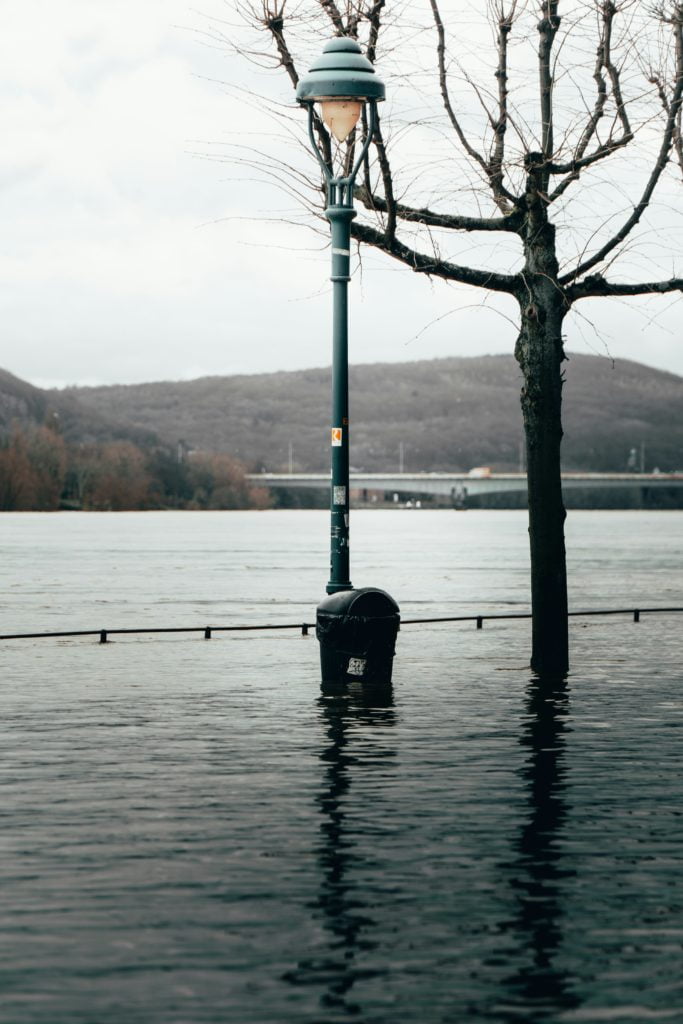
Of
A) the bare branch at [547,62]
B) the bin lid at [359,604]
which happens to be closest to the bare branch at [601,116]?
the bare branch at [547,62]

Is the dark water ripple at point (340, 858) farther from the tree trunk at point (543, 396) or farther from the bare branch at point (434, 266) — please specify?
the bare branch at point (434, 266)

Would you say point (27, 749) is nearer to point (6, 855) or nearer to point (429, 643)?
point (6, 855)

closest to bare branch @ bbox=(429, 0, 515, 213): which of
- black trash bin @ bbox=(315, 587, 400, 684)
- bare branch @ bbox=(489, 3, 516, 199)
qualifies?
bare branch @ bbox=(489, 3, 516, 199)

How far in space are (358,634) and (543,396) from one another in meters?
3.25

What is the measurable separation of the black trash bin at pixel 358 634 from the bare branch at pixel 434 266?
3363 millimetres

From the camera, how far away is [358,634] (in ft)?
57.6

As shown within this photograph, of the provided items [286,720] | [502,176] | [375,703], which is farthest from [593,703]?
[502,176]

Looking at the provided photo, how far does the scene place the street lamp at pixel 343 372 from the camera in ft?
57.0

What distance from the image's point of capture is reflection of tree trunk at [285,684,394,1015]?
671cm

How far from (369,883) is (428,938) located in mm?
1134

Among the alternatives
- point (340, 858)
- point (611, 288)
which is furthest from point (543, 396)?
point (340, 858)

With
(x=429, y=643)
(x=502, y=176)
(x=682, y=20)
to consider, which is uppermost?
(x=682, y=20)

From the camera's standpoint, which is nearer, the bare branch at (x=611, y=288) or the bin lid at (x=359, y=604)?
the bin lid at (x=359, y=604)

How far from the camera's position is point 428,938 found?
733cm
